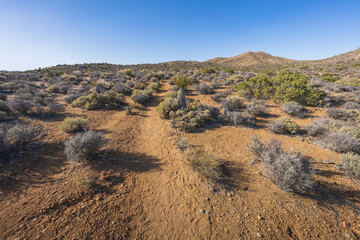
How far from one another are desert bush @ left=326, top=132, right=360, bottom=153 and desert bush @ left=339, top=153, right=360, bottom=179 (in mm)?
816

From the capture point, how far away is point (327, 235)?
7.84 feet

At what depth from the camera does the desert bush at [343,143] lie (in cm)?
413

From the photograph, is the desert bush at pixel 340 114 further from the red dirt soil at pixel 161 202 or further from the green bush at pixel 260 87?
the red dirt soil at pixel 161 202

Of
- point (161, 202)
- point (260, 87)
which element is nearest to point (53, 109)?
point (161, 202)

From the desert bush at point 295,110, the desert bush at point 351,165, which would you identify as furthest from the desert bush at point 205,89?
the desert bush at point 351,165

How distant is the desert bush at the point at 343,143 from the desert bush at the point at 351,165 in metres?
0.82

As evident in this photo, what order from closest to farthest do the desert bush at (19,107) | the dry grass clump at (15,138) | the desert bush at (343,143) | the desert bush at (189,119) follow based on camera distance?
the dry grass clump at (15,138), the desert bush at (343,143), the desert bush at (189,119), the desert bush at (19,107)

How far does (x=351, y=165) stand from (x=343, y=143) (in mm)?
1240

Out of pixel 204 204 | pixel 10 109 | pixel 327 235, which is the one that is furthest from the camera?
pixel 10 109

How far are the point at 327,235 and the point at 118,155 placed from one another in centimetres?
548

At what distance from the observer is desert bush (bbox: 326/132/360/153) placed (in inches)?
163

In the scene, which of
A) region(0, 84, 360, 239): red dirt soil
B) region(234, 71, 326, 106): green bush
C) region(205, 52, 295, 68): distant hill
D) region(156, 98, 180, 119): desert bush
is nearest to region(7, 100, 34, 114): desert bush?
region(0, 84, 360, 239): red dirt soil

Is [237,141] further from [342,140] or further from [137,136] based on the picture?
[137,136]

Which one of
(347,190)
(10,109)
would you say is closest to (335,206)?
(347,190)
